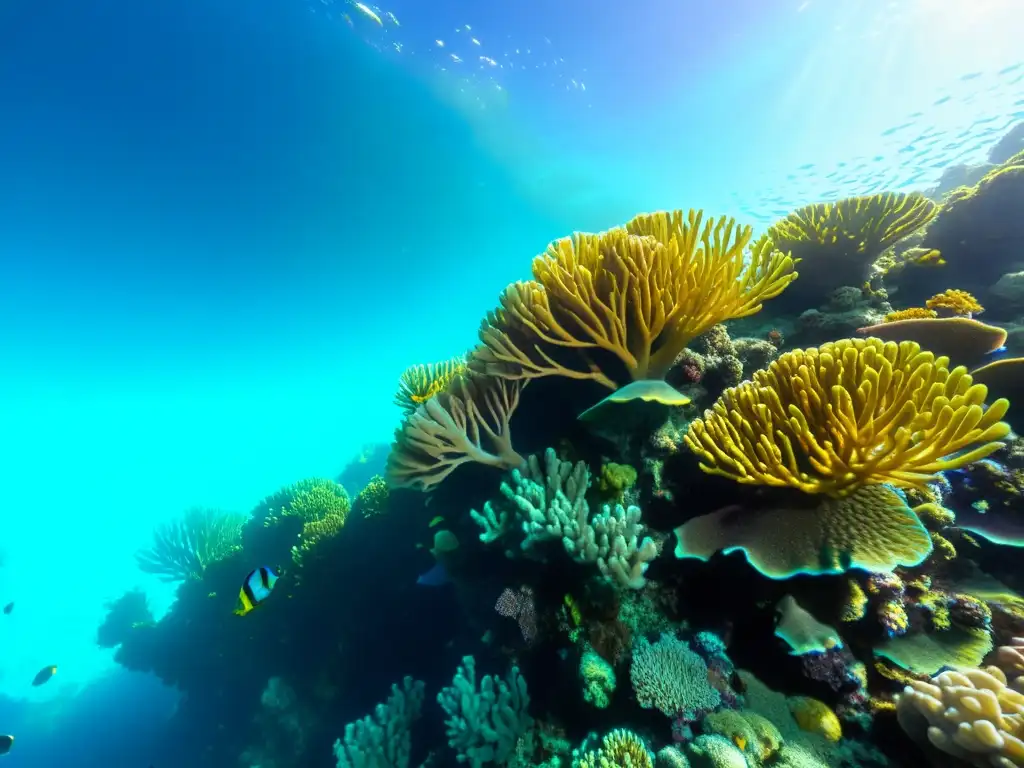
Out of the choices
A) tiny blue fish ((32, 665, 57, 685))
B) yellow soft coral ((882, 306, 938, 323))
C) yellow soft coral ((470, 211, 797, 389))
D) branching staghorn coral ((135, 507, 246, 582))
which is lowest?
yellow soft coral ((882, 306, 938, 323))

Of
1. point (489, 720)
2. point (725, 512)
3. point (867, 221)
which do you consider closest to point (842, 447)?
point (725, 512)

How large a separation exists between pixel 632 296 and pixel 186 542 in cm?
1608

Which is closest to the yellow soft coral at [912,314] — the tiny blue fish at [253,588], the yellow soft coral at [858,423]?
the yellow soft coral at [858,423]

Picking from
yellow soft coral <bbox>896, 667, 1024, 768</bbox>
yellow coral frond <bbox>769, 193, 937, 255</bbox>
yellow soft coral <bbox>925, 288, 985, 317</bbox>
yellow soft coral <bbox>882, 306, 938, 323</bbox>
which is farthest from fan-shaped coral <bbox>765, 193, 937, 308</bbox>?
yellow soft coral <bbox>896, 667, 1024, 768</bbox>

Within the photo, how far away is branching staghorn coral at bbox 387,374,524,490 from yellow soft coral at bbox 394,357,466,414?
1.34 metres

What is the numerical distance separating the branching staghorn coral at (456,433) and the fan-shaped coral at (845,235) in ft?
12.8

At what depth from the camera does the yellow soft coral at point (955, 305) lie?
4230 millimetres

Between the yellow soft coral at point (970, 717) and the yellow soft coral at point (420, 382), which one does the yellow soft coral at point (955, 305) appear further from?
the yellow soft coral at point (420, 382)

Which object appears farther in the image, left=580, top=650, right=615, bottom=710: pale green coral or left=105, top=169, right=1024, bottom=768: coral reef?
left=580, top=650, right=615, bottom=710: pale green coral

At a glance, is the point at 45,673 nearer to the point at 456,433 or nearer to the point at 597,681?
the point at 456,433

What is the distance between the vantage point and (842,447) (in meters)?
2.01

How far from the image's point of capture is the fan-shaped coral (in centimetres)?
454

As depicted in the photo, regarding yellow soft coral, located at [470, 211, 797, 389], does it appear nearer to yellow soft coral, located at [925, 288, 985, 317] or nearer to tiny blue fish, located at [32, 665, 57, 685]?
yellow soft coral, located at [925, 288, 985, 317]

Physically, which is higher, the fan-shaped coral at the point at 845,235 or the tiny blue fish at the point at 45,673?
the tiny blue fish at the point at 45,673
